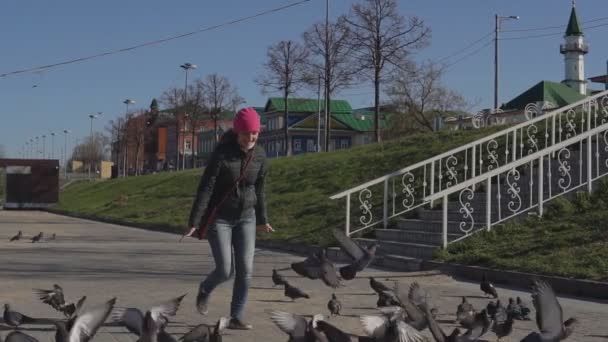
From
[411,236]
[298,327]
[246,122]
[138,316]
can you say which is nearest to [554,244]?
[411,236]

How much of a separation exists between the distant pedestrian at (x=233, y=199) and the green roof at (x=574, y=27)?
102m

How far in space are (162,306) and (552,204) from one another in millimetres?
8850

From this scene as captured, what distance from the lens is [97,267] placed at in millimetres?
12500

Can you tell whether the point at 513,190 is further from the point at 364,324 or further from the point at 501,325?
the point at 364,324

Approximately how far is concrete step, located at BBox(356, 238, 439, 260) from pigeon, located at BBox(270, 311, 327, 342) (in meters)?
7.56

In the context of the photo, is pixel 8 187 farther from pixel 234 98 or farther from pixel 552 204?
pixel 552 204

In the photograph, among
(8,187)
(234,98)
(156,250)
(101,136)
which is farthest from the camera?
(101,136)

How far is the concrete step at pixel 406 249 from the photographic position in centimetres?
1262

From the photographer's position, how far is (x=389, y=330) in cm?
475

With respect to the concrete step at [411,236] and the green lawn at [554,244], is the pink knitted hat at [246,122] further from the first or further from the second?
the concrete step at [411,236]

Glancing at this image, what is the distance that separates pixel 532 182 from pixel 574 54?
3916 inches

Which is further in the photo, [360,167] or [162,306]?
[360,167]

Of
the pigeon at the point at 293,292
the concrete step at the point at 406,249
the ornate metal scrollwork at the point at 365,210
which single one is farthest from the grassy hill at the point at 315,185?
the pigeon at the point at 293,292

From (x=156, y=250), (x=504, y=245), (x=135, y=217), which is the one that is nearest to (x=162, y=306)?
(x=504, y=245)
